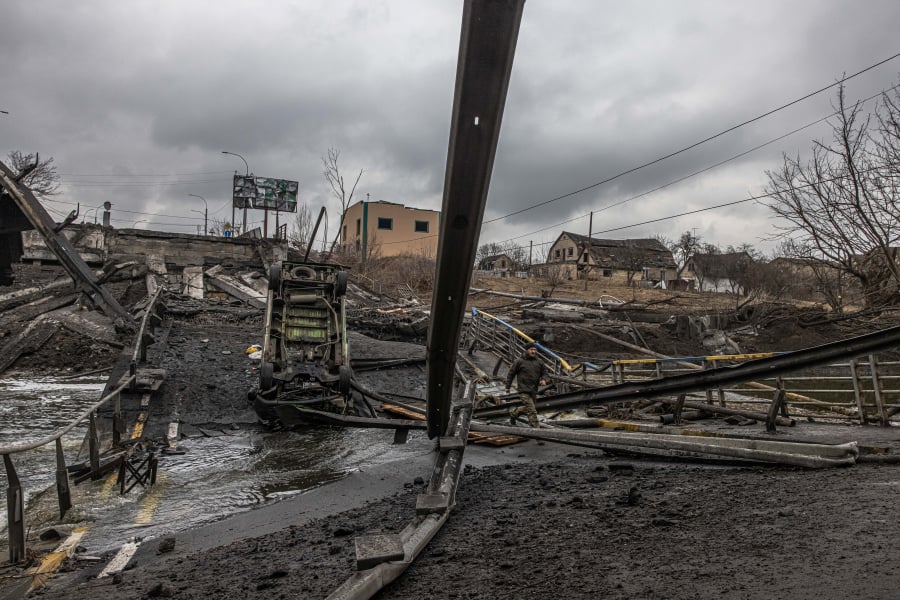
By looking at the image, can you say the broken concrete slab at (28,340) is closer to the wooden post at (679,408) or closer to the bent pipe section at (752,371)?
the wooden post at (679,408)

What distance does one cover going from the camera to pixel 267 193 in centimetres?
5622

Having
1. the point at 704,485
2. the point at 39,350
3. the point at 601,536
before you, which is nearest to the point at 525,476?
the point at 704,485

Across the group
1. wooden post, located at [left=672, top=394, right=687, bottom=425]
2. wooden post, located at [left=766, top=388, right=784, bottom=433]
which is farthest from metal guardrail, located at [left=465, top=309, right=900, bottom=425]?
wooden post, located at [left=672, top=394, right=687, bottom=425]

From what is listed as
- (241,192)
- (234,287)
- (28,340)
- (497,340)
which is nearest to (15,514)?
(28,340)

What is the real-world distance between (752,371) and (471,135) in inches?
133

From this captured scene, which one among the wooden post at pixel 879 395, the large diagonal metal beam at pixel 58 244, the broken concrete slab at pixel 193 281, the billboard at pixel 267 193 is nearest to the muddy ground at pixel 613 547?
the wooden post at pixel 879 395

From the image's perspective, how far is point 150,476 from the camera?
26.3ft

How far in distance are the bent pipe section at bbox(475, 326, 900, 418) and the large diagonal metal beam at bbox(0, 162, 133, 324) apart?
10.2 m

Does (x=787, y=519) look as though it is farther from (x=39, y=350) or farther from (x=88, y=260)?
(x=88, y=260)

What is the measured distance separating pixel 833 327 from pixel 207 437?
23.0 meters

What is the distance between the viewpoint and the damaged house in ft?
208

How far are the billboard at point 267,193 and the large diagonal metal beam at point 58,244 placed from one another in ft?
125

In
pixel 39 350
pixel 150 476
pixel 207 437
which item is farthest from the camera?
pixel 39 350

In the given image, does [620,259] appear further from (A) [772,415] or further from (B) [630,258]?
(A) [772,415]
